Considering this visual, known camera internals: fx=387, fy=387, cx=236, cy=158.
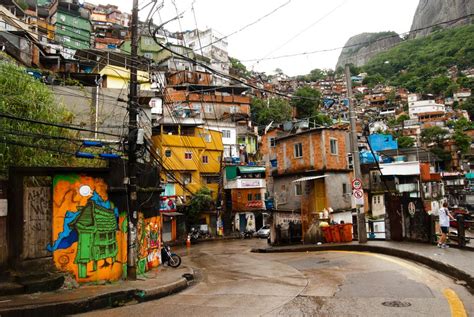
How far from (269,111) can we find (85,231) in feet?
195

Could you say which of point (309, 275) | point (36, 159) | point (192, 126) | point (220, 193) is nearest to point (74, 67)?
point (192, 126)

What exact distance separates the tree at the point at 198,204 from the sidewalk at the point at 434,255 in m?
26.2

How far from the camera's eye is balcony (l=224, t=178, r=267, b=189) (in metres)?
47.7

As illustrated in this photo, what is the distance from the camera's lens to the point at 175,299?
10.4 m

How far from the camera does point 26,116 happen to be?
47.0 feet

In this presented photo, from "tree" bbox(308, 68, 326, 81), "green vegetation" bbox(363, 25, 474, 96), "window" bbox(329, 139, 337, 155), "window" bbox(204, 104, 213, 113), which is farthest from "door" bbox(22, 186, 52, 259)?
"tree" bbox(308, 68, 326, 81)

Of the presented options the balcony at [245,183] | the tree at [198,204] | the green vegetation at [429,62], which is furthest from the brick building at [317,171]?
the green vegetation at [429,62]

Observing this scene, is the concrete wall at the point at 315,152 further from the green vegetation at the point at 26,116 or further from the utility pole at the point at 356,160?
the green vegetation at the point at 26,116

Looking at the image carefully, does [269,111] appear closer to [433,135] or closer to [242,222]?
[242,222]

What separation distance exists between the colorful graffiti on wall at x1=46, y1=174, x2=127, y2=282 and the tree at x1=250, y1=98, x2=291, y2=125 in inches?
2255

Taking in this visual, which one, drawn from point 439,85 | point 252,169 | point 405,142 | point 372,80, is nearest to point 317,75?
point 372,80

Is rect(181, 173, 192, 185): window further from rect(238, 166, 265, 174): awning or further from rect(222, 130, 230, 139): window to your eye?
rect(222, 130, 230, 139): window

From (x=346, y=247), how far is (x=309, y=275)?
6283mm

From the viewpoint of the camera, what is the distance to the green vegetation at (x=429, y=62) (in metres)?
111
